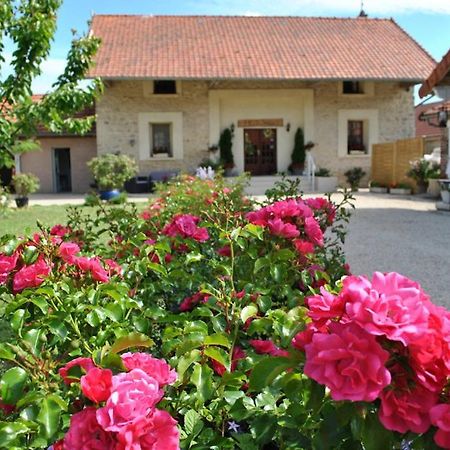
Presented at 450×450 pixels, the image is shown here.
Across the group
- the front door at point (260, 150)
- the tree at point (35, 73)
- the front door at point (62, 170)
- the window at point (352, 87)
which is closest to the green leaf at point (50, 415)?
the tree at point (35, 73)

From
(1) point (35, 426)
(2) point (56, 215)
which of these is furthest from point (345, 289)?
(2) point (56, 215)

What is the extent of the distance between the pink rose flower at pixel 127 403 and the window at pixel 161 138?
74.8ft

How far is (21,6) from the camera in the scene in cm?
713

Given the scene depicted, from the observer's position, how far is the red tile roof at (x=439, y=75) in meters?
11.4

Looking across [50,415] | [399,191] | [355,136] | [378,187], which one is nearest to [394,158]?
[378,187]

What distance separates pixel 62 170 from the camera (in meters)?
25.2

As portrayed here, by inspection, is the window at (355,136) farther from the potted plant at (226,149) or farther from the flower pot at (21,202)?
the flower pot at (21,202)

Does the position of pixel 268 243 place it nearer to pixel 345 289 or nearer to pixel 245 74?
pixel 345 289

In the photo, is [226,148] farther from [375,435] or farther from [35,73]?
[375,435]

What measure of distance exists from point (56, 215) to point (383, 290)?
13452 millimetres

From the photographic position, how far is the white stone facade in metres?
22.7

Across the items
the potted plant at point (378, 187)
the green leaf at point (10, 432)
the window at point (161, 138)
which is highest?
the window at point (161, 138)

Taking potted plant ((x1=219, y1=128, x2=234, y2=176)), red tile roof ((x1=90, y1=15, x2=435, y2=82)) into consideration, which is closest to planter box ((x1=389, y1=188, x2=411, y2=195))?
red tile roof ((x1=90, y1=15, x2=435, y2=82))

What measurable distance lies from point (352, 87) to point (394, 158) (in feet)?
17.4
